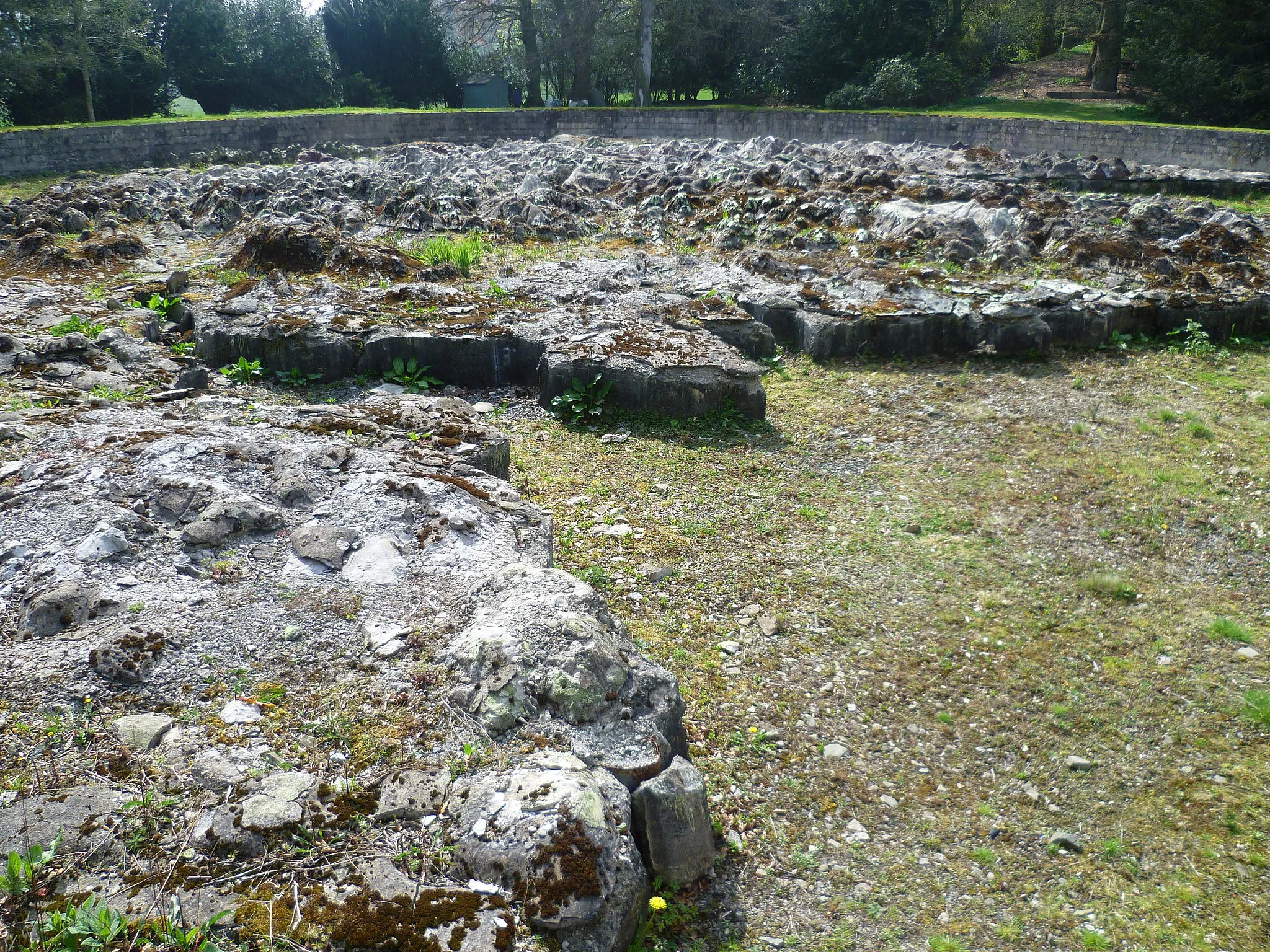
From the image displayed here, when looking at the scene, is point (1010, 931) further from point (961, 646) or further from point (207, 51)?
point (207, 51)

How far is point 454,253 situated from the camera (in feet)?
28.7

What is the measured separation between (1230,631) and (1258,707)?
1.85ft

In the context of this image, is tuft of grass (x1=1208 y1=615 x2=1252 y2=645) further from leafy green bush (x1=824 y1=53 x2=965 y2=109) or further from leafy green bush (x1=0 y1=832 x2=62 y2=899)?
leafy green bush (x1=824 y1=53 x2=965 y2=109)

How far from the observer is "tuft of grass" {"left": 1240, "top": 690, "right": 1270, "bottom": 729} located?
338 centimetres

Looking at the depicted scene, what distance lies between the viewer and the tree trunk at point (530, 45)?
27.3 m

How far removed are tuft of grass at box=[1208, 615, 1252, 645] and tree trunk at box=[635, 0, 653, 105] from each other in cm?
2546

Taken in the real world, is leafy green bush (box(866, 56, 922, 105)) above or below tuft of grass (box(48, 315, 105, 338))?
above

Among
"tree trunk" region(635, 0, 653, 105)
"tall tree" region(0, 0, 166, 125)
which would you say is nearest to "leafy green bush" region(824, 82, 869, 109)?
"tree trunk" region(635, 0, 653, 105)

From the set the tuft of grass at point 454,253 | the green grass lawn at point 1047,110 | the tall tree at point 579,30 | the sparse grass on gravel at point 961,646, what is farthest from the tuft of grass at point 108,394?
the tall tree at point 579,30

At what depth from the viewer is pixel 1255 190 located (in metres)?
13.8

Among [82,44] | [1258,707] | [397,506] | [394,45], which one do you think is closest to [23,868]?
[397,506]

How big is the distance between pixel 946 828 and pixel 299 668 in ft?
7.02

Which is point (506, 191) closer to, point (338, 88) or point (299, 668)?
point (299, 668)

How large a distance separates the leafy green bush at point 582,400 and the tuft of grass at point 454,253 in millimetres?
2986
